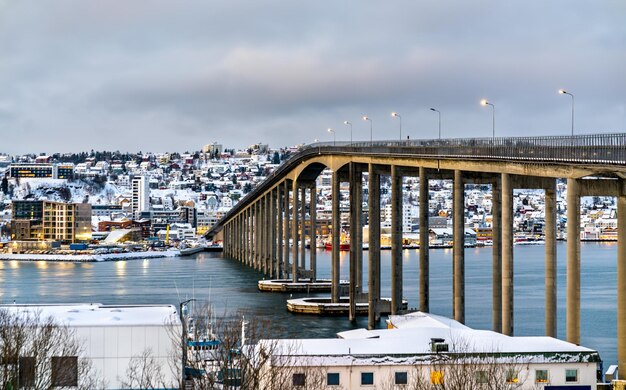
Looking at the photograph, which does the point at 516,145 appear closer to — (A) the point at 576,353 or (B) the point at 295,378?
(A) the point at 576,353

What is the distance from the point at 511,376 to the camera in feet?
76.6

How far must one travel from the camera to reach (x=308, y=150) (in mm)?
73375

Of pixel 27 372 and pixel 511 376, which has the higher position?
pixel 27 372

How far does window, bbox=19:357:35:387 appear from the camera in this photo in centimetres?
2153

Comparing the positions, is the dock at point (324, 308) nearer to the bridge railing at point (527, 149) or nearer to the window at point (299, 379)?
the bridge railing at point (527, 149)

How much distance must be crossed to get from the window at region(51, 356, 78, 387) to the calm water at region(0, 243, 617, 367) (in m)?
9.50

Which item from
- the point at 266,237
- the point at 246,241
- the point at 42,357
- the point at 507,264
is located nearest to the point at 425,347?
the point at 42,357

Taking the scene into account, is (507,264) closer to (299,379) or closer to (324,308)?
(299,379)

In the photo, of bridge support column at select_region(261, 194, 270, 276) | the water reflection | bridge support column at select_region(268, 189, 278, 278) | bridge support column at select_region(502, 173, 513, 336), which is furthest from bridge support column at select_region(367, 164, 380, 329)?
the water reflection

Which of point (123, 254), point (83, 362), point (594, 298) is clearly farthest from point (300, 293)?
point (123, 254)

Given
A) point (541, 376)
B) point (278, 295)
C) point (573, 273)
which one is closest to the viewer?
point (541, 376)

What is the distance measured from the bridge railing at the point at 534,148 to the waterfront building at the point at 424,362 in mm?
5166

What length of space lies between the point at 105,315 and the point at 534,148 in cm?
1496

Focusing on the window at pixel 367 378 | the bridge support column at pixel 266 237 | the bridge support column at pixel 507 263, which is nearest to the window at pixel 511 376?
the window at pixel 367 378
